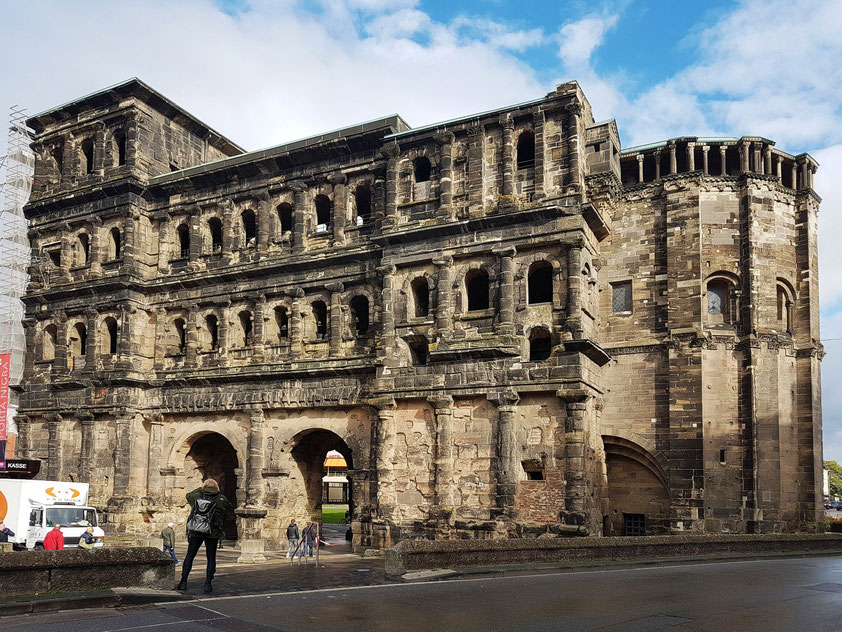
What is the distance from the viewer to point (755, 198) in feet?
99.1

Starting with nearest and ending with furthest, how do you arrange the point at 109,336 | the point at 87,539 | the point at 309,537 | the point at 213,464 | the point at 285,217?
the point at 87,539
the point at 309,537
the point at 285,217
the point at 109,336
the point at 213,464

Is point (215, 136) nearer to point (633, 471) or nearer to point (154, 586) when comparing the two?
point (633, 471)

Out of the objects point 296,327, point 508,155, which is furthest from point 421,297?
point 508,155

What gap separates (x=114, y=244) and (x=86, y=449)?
9.29 metres

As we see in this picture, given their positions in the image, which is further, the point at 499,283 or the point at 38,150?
the point at 38,150

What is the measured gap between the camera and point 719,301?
99.6ft

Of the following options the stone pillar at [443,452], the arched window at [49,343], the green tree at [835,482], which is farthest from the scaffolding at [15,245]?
the green tree at [835,482]

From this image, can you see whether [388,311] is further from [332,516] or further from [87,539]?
[332,516]

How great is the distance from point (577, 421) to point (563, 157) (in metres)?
9.06

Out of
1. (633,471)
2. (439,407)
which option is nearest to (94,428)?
(439,407)

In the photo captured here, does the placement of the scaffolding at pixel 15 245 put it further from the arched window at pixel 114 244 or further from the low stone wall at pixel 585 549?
the low stone wall at pixel 585 549

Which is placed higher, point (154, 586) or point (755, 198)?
point (755, 198)

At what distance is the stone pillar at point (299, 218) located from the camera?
33.4 m

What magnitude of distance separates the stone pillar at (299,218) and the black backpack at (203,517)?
Result: 69.4 feet
